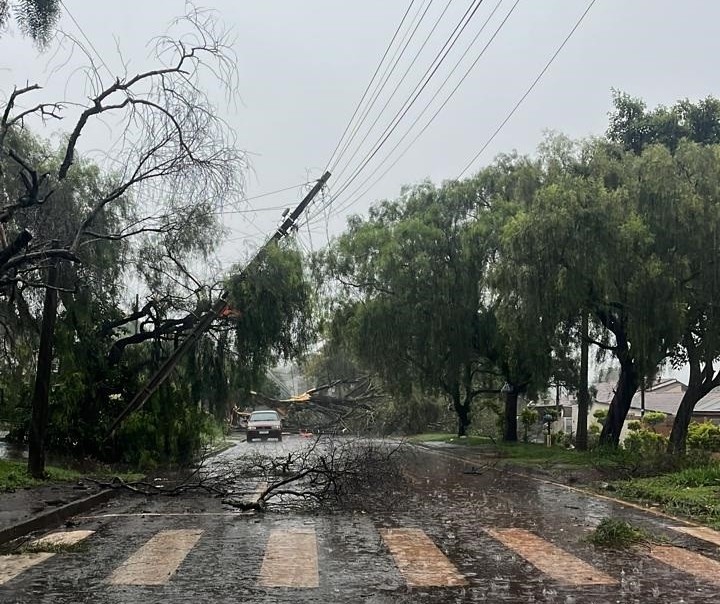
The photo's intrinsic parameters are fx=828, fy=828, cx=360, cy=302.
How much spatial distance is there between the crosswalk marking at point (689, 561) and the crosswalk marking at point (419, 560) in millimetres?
2276

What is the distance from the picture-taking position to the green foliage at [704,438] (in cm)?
2784

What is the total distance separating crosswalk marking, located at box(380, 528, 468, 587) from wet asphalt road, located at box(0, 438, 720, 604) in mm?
24

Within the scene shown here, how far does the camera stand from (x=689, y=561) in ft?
28.3

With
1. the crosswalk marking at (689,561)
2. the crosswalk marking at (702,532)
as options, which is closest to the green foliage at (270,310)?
the crosswalk marking at (702,532)

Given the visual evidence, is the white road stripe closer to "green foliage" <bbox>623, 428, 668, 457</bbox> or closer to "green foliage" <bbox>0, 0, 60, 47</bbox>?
"green foliage" <bbox>0, 0, 60, 47</bbox>

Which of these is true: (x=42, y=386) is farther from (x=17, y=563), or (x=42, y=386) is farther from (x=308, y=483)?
(x=17, y=563)

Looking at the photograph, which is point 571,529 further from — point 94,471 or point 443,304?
point 443,304

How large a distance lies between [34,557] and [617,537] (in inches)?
254

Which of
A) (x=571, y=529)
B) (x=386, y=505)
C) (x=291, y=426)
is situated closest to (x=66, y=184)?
(x=386, y=505)

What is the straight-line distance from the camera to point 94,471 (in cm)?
1927

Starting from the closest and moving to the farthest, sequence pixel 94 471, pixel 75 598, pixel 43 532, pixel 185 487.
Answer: pixel 75 598 < pixel 43 532 < pixel 185 487 < pixel 94 471

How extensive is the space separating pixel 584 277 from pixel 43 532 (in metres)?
15.9

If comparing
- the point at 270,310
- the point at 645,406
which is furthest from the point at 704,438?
the point at 645,406

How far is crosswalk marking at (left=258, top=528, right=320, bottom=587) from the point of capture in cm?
746
